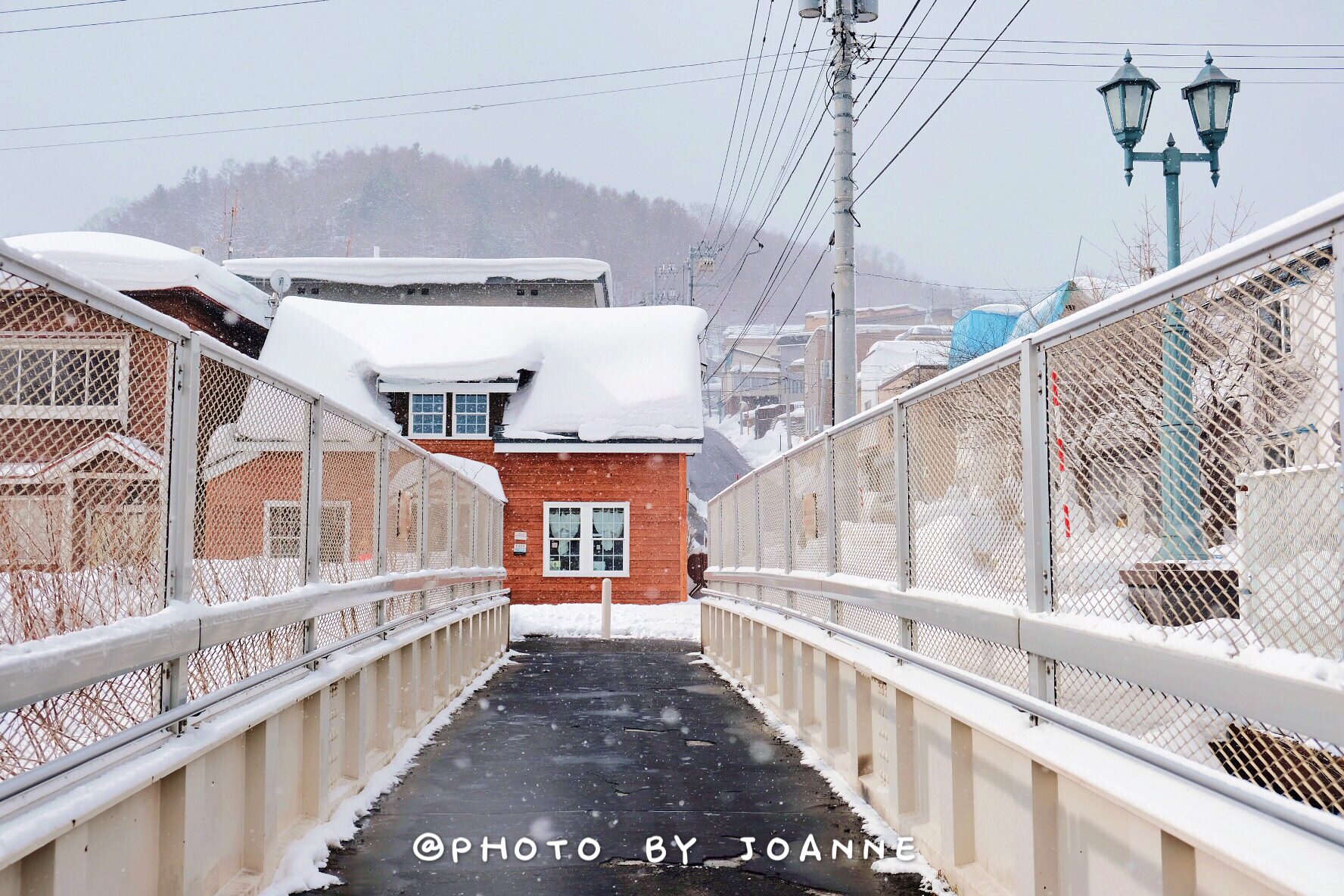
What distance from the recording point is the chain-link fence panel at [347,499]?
6590 millimetres

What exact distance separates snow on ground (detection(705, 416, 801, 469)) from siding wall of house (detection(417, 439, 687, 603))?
1867 inches

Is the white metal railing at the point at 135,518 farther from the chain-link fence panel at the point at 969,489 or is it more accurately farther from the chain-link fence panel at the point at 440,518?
the chain-link fence panel at the point at 440,518

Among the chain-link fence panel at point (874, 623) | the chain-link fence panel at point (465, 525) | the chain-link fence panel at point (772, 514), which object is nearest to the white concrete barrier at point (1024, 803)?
the chain-link fence panel at point (874, 623)

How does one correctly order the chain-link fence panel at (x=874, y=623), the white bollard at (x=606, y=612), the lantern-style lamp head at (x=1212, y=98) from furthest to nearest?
the white bollard at (x=606, y=612) < the lantern-style lamp head at (x=1212, y=98) < the chain-link fence panel at (x=874, y=623)

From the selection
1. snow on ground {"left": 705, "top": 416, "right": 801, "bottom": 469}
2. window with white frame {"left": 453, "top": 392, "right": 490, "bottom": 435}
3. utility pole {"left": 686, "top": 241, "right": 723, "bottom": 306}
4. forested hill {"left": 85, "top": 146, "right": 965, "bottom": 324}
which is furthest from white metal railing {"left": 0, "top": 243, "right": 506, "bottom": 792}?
forested hill {"left": 85, "top": 146, "right": 965, "bottom": 324}

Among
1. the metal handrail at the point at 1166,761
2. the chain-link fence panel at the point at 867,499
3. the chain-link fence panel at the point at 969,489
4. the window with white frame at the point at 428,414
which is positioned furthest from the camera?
the window with white frame at the point at 428,414

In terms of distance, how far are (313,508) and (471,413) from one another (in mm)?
21889

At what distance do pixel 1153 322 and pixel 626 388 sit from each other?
83.7 feet

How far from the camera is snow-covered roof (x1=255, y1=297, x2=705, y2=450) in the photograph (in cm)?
2747

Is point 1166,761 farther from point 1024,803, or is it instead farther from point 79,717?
point 79,717

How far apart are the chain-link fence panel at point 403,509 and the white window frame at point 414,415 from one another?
18.1 metres

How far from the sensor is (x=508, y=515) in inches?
1065

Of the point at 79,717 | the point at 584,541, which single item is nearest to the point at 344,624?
the point at 79,717

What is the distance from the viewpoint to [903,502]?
5.98 m
